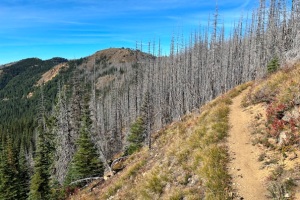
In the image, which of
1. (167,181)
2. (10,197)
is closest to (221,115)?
(167,181)

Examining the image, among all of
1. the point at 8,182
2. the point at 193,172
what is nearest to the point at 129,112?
the point at 8,182

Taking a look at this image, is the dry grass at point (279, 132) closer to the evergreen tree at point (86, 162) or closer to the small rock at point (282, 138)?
the small rock at point (282, 138)

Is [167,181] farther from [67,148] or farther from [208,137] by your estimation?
[67,148]

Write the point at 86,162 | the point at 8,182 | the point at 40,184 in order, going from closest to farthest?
the point at 86,162, the point at 40,184, the point at 8,182

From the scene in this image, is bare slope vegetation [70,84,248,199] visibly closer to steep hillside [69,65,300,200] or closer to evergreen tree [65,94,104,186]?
steep hillside [69,65,300,200]

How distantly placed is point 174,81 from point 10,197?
42.8m

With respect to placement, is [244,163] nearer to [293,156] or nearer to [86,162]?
[293,156]

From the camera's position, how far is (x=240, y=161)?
9.80 meters

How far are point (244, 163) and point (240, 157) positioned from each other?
49cm

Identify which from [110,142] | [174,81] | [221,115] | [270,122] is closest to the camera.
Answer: [270,122]

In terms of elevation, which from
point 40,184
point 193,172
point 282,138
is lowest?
point 40,184

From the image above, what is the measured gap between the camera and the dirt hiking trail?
809cm

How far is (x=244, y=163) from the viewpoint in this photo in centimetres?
960

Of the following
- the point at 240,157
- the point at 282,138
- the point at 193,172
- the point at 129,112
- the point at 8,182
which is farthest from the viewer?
the point at 129,112
